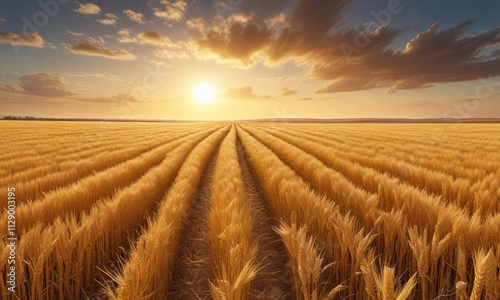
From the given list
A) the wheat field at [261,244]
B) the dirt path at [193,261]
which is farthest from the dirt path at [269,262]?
the dirt path at [193,261]

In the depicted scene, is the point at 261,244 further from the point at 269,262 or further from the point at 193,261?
the point at 193,261

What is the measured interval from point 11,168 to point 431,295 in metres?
11.4

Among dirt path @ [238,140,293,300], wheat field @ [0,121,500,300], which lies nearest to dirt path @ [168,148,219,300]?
wheat field @ [0,121,500,300]

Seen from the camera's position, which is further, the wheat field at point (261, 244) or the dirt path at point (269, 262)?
the dirt path at point (269, 262)

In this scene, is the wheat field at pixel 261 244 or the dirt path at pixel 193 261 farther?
the dirt path at pixel 193 261

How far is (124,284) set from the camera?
1.90m

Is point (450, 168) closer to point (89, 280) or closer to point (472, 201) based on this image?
point (472, 201)

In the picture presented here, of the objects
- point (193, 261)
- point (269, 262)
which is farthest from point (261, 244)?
point (193, 261)

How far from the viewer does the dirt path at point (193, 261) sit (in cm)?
305

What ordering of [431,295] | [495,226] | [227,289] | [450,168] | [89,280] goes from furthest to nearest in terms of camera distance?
[450,168]
[89,280]
[495,226]
[431,295]
[227,289]

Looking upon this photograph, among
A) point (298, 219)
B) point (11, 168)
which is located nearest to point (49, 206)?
point (298, 219)

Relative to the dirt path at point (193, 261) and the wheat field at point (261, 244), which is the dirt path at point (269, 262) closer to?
the wheat field at point (261, 244)

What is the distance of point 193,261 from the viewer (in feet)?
12.3

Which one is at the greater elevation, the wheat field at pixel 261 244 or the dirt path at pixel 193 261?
the wheat field at pixel 261 244
